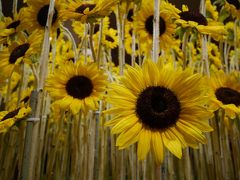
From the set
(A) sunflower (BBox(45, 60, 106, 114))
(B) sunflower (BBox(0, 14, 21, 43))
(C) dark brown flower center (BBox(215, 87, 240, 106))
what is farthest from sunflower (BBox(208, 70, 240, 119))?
(B) sunflower (BBox(0, 14, 21, 43))

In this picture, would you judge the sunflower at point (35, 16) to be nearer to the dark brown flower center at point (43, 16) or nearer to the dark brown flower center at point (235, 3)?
the dark brown flower center at point (43, 16)

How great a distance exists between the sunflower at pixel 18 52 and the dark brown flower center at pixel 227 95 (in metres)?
0.43

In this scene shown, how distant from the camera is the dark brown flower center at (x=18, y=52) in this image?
68cm

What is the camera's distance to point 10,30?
759 mm

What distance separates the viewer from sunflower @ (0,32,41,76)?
659mm

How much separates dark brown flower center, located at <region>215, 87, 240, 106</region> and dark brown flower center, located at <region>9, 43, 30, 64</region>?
46cm

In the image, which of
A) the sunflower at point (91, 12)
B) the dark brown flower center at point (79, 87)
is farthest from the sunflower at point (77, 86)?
the sunflower at point (91, 12)

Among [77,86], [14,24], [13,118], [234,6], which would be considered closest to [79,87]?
[77,86]

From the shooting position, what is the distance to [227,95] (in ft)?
2.15

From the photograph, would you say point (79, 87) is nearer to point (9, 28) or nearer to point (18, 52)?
point (18, 52)

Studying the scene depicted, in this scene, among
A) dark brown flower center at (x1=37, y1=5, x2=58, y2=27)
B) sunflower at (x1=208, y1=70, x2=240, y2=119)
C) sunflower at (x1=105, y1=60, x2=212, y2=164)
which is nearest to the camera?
sunflower at (x1=105, y1=60, x2=212, y2=164)

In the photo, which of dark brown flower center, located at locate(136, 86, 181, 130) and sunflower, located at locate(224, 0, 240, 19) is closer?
dark brown flower center, located at locate(136, 86, 181, 130)

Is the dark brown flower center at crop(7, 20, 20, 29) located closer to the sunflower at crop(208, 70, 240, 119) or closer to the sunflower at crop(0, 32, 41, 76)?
the sunflower at crop(0, 32, 41, 76)

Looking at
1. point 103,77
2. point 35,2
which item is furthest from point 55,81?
point 35,2
